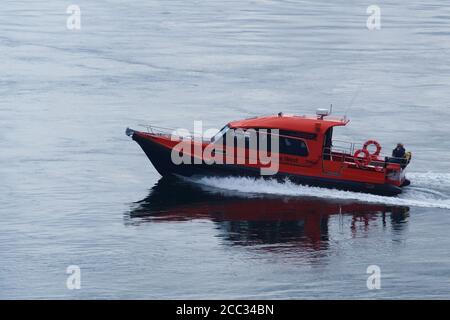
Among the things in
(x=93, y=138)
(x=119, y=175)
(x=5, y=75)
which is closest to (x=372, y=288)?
(x=119, y=175)

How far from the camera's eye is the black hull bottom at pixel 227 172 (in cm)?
5612

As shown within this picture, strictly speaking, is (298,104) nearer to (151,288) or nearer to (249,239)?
(249,239)

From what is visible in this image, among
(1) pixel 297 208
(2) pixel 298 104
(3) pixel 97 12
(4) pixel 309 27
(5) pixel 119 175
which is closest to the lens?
(1) pixel 297 208

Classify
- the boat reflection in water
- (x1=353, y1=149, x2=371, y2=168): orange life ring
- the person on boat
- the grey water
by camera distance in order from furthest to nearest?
the person on boat
(x1=353, y1=149, x2=371, y2=168): orange life ring
the boat reflection in water
the grey water

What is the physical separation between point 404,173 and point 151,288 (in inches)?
696

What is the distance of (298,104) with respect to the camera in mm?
79000

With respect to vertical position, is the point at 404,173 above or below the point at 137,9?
below

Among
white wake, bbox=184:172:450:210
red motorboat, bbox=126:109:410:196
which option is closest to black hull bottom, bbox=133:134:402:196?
red motorboat, bbox=126:109:410:196

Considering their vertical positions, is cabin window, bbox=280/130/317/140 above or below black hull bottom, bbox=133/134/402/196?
above

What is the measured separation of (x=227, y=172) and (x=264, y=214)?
4.16m

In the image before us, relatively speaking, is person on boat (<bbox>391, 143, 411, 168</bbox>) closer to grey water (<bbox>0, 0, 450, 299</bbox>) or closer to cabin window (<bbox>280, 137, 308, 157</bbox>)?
grey water (<bbox>0, 0, 450, 299</bbox>)

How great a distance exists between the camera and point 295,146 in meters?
56.5

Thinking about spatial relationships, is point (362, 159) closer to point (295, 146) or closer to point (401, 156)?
point (401, 156)

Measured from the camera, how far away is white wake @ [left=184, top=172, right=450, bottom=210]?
5541cm
